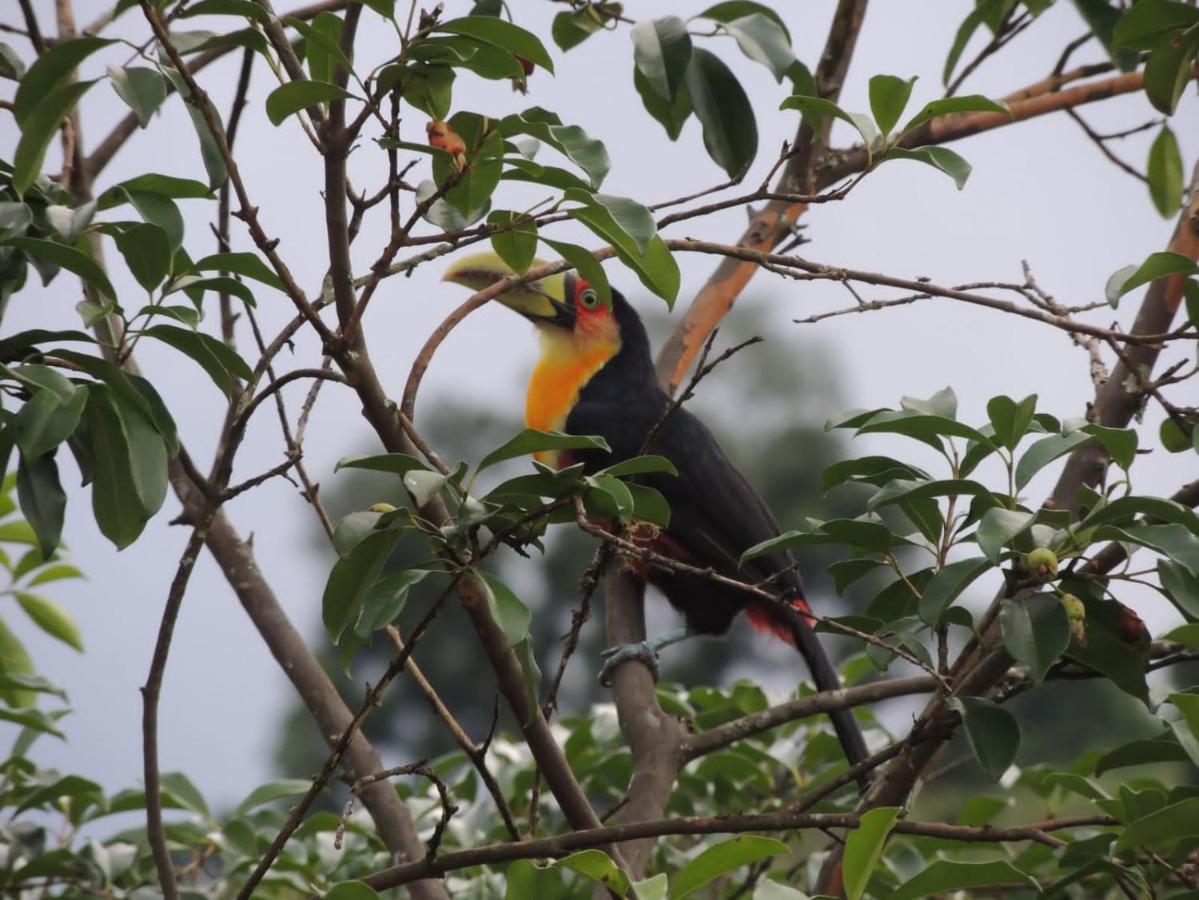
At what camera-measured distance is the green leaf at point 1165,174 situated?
2545mm

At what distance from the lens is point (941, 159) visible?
155 centimetres

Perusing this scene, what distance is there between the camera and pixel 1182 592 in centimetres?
139

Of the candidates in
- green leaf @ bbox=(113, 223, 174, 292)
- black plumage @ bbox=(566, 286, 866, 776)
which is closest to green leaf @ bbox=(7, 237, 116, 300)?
green leaf @ bbox=(113, 223, 174, 292)

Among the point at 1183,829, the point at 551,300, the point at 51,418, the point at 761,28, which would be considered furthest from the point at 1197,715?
the point at 551,300

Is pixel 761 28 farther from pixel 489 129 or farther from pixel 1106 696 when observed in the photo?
pixel 1106 696

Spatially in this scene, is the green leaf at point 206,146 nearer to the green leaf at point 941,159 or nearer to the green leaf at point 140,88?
the green leaf at point 140,88

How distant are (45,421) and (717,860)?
754mm

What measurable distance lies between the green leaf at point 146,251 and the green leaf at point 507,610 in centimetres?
48

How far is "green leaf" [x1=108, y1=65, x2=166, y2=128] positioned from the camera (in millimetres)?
1447

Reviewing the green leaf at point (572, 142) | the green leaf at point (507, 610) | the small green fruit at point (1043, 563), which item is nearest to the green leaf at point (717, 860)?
the green leaf at point (507, 610)

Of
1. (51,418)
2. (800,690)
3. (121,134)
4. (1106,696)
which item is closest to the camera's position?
(51,418)

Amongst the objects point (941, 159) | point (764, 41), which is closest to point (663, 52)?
point (764, 41)

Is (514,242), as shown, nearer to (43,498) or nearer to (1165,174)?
(43,498)

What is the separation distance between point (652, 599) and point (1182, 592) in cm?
226
